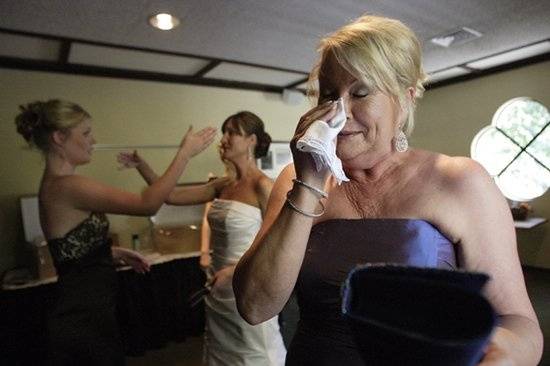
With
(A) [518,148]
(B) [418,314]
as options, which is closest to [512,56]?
(A) [518,148]

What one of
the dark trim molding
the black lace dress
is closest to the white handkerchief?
the black lace dress

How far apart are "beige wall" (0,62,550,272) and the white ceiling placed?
0.24 metres

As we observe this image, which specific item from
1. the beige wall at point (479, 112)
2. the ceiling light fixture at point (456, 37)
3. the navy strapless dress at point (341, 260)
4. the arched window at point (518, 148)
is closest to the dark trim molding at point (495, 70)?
the beige wall at point (479, 112)

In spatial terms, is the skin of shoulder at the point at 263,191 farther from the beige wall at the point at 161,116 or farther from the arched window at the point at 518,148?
the arched window at the point at 518,148

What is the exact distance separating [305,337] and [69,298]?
108cm

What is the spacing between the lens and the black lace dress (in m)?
1.42

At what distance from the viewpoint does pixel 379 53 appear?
0.70 meters

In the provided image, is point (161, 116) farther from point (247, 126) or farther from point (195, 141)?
point (195, 141)

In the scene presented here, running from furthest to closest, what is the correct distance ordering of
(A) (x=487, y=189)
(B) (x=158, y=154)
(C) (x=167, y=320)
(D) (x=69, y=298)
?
(B) (x=158, y=154)
(C) (x=167, y=320)
(D) (x=69, y=298)
(A) (x=487, y=189)

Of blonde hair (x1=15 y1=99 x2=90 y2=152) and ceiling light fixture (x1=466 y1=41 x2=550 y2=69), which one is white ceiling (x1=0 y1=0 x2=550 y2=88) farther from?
blonde hair (x1=15 y1=99 x2=90 y2=152)

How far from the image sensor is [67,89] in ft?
A: 10.2

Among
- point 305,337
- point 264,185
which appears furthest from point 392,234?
point 264,185

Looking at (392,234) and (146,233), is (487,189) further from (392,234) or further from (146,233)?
(146,233)

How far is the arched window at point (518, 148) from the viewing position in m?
4.09
